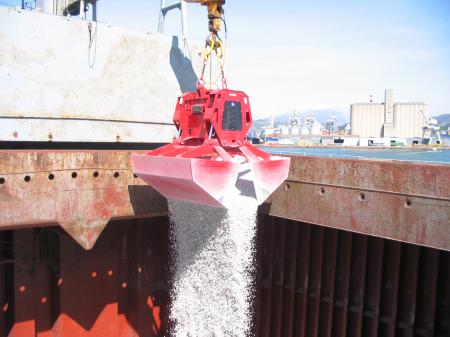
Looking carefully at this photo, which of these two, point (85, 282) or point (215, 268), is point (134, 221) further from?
point (215, 268)

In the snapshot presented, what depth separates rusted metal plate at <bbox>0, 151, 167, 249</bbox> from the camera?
255 inches

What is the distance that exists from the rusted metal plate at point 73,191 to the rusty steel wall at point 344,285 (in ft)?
8.36

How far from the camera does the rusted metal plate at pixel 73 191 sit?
648 centimetres

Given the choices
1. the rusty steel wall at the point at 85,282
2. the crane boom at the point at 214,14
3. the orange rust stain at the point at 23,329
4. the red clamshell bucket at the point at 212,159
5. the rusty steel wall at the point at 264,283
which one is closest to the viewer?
the red clamshell bucket at the point at 212,159

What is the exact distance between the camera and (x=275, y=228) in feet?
28.3

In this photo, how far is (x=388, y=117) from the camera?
155500 mm

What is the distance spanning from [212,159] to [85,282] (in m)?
3.77

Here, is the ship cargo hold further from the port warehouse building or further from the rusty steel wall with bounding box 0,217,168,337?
the port warehouse building

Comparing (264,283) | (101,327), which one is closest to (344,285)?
(264,283)

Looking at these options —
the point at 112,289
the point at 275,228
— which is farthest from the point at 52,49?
the point at 275,228

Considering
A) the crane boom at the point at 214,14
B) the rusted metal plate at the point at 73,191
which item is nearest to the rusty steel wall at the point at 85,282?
the rusted metal plate at the point at 73,191

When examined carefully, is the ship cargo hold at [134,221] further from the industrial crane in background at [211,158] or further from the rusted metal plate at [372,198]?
the industrial crane in background at [211,158]

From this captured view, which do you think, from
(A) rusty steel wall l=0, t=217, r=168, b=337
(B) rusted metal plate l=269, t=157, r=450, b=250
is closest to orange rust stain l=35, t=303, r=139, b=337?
(A) rusty steel wall l=0, t=217, r=168, b=337

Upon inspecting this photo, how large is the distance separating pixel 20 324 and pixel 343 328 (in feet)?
18.2
